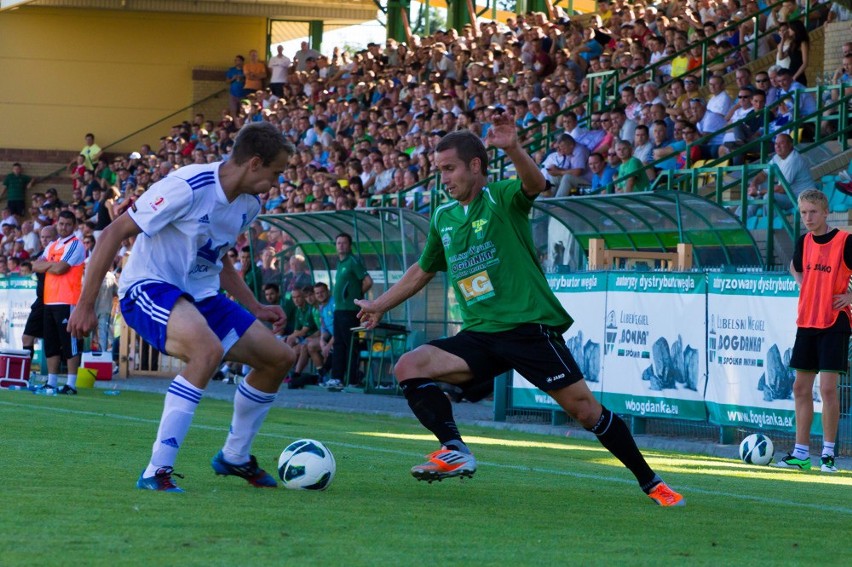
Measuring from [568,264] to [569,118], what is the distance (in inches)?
193

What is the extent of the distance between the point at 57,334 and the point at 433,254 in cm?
1150

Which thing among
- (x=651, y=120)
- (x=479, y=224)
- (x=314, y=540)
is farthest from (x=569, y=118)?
(x=314, y=540)

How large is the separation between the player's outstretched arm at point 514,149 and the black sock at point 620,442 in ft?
4.23

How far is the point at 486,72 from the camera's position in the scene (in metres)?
28.4

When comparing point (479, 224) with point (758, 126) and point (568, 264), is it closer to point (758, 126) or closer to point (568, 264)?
point (568, 264)

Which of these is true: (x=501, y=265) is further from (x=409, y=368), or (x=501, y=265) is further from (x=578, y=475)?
(x=578, y=475)

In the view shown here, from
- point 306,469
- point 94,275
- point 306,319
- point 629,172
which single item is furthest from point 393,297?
point 306,319

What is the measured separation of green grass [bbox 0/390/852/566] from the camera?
18.4 feet

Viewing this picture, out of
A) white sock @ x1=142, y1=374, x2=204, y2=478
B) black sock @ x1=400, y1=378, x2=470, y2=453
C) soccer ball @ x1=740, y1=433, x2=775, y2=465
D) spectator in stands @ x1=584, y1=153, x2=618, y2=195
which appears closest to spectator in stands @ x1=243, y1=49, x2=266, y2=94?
spectator in stands @ x1=584, y1=153, x2=618, y2=195

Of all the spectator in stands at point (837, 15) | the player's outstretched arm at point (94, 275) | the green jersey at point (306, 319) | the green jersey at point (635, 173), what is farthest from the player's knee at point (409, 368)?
the spectator in stands at point (837, 15)

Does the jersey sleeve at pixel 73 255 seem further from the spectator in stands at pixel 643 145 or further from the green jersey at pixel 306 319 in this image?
the spectator in stands at pixel 643 145

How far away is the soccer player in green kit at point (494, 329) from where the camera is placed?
25.3 feet

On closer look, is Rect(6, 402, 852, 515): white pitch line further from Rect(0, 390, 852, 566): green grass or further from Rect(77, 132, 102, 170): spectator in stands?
Rect(77, 132, 102, 170): spectator in stands

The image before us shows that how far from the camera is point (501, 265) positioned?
781 cm
